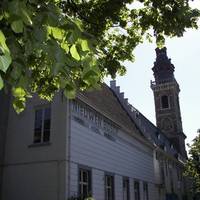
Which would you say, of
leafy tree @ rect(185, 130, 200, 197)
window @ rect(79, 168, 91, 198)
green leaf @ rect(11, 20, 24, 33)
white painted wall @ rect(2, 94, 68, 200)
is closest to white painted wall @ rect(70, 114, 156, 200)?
window @ rect(79, 168, 91, 198)

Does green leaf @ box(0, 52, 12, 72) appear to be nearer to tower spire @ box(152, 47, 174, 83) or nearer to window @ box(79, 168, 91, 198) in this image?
window @ box(79, 168, 91, 198)

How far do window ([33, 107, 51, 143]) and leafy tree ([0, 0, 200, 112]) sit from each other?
10038 millimetres

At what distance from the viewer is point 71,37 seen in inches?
119

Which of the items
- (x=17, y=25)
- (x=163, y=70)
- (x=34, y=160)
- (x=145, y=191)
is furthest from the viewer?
(x=163, y=70)

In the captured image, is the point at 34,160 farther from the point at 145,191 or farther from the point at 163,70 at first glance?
the point at 163,70

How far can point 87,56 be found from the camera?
3.20 m

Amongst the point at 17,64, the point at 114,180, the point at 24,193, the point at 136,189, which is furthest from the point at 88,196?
the point at 17,64

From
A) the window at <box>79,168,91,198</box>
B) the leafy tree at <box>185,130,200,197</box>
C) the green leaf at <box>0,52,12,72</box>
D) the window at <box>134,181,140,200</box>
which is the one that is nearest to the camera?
the green leaf at <box>0,52,12,72</box>

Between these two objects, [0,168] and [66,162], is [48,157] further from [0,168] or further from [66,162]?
[0,168]

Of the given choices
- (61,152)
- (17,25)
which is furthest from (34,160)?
(17,25)

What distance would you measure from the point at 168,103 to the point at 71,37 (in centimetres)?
6704

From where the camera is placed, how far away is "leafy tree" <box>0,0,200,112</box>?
10.0 ft

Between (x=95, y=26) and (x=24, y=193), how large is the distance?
11916mm

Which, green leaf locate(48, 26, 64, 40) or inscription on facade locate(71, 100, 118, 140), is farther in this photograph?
inscription on facade locate(71, 100, 118, 140)
